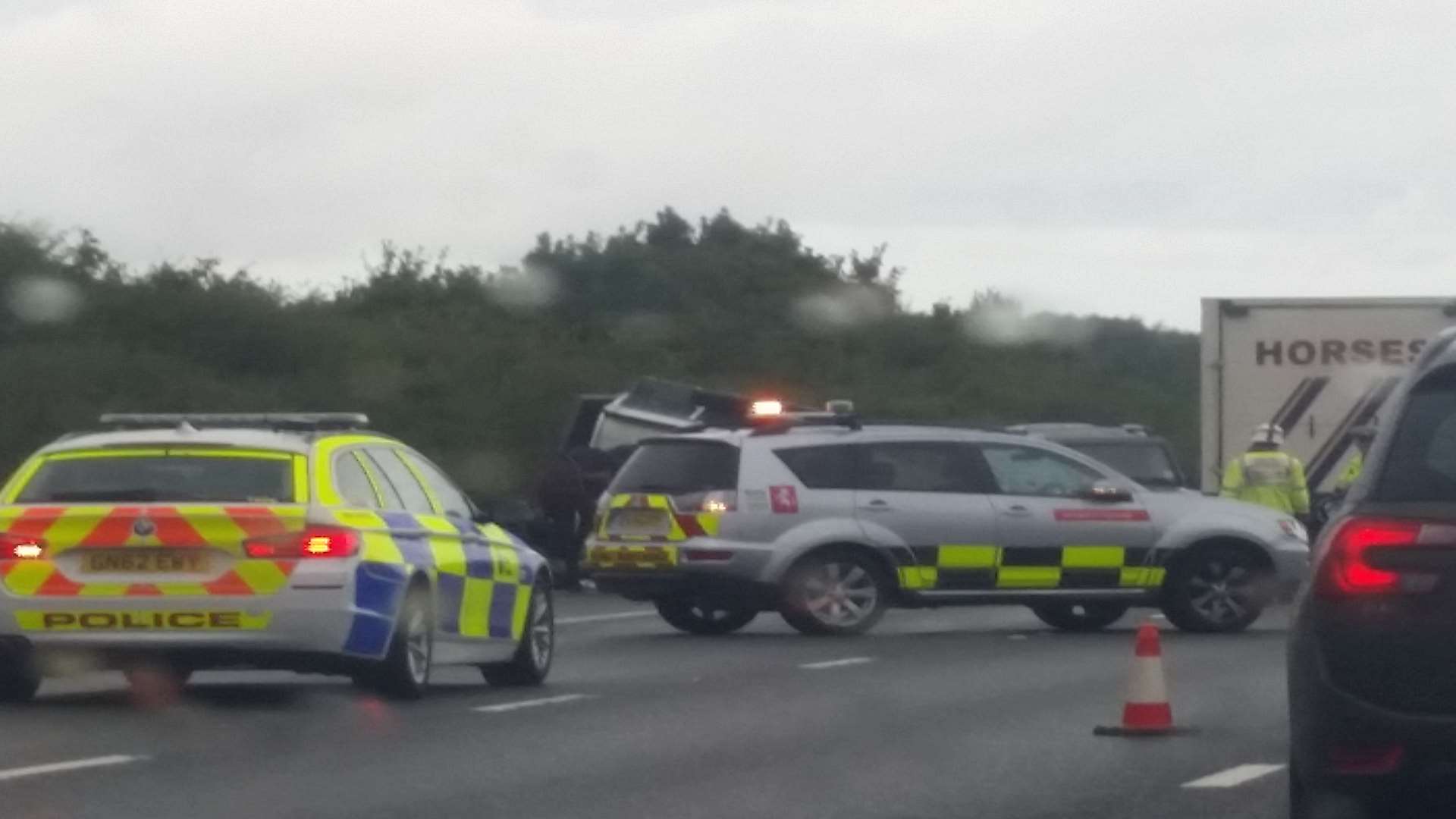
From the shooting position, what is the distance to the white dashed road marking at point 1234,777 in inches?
463

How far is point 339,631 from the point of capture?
48.1 feet

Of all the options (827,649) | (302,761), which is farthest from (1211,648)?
(302,761)

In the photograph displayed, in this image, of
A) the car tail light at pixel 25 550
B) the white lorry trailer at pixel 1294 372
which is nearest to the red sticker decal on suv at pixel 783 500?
the white lorry trailer at pixel 1294 372

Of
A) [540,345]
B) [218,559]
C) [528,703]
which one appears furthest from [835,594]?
[540,345]

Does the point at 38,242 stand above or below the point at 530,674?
above

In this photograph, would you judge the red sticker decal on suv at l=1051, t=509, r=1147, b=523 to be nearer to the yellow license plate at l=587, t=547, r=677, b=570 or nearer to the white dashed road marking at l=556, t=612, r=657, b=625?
the yellow license plate at l=587, t=547, r=677, b=570

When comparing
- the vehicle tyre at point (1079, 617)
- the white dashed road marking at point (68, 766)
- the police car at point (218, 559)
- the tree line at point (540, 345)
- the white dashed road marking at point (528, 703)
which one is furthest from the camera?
the tree line at point (540, 345)

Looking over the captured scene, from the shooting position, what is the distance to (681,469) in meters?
23.2

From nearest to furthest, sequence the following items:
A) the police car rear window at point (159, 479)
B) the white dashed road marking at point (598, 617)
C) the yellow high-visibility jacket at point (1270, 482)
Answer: the police car rear window at point (159, 479)
the yellow high-visibility jacket at point (1270, 482)
the white dashed road marking at point (598, 617)

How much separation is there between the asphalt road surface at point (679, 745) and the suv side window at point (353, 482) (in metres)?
0.99

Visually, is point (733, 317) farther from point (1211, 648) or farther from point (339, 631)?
point (339, 631)

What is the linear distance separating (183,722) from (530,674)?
10.6 feet

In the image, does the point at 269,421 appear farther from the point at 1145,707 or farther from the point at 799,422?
the point at 799,422

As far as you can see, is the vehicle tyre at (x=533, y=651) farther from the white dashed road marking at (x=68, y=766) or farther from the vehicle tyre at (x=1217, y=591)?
the vehicle tyre at (x=1217, y=591)
